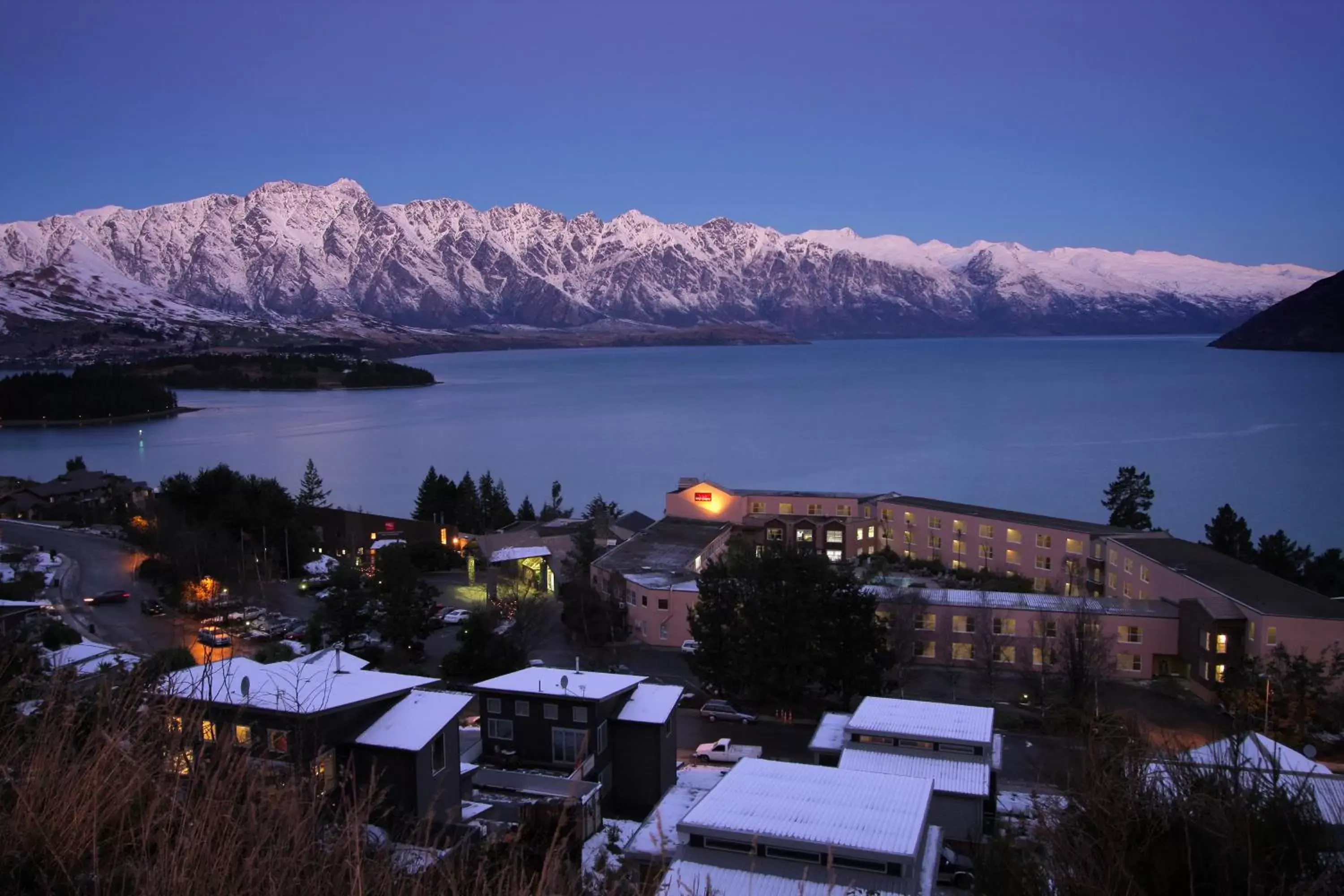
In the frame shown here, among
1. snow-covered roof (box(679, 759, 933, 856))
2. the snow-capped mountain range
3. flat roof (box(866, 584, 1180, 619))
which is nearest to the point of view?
snow-covered roof (box(679, 759, 933, 856))

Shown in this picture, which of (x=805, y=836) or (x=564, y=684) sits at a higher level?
(x=805, y=836)

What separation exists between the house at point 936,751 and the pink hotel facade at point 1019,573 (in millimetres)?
2487

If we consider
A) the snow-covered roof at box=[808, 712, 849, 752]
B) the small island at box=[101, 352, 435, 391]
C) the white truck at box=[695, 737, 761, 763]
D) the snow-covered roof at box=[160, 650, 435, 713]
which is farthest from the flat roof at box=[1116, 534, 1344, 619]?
the small island at box=[101, 352, 435, 391]

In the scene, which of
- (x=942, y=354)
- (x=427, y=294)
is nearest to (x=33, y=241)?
(x=427, y=294)

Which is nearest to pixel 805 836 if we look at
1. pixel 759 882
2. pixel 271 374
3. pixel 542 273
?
pixel 759 882

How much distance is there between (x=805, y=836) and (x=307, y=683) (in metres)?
2.10

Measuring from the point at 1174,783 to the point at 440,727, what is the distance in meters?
2.96

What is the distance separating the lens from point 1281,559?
33.7 feet

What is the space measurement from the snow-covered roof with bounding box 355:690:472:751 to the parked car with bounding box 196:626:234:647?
340cm

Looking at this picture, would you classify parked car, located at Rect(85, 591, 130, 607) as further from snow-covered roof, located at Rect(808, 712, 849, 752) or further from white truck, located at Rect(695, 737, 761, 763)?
snow-covered roof, located at Rect(808, 712, 849, 752)

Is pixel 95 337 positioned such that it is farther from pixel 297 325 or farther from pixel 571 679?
pixel 571 679

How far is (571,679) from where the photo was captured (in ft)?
16.2

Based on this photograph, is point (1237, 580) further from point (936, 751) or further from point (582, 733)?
point (582, 733)

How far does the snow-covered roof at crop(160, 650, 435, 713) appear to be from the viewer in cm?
355
